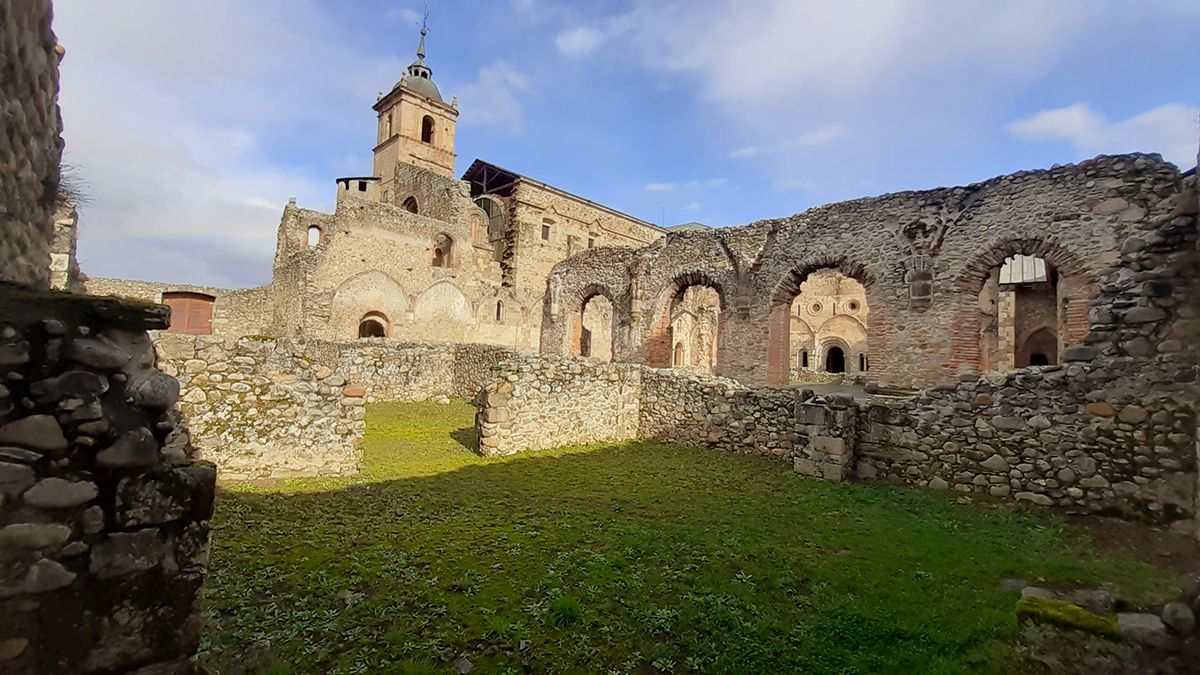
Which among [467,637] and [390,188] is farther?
[390,188]

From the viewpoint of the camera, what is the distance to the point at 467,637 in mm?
3229

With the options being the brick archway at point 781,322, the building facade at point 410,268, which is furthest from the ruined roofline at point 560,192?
the brick archway at point 781,322

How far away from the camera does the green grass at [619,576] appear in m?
3.14

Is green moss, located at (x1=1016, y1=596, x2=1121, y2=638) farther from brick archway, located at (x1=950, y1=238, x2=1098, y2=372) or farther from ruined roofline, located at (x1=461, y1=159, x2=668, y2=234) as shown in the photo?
ruined roofline, located at (x1=461, y1=159, x2=668, y2=234)

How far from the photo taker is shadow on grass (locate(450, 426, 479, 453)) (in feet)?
30.7

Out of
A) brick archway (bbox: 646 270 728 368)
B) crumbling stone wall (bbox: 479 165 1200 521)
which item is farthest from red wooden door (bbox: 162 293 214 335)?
crumbling stone wall (bbox: 479 165 1200 521)

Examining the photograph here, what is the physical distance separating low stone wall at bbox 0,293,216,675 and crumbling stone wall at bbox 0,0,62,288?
119cm

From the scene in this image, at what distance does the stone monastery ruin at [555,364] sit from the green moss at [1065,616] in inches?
165

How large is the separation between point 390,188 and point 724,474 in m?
33.4

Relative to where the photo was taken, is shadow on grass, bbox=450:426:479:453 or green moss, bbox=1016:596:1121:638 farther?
shadow on grass, bbox=450:426:479:453

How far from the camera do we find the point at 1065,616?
9.56 ft

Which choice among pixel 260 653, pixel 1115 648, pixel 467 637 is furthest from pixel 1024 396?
pixel 260 653

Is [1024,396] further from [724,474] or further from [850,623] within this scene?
[850,623]

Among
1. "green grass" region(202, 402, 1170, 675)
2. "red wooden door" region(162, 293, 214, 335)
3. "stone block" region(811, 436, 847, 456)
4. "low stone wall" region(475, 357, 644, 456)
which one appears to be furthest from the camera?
"red wooden door" region(162, 293, 214, 335)
